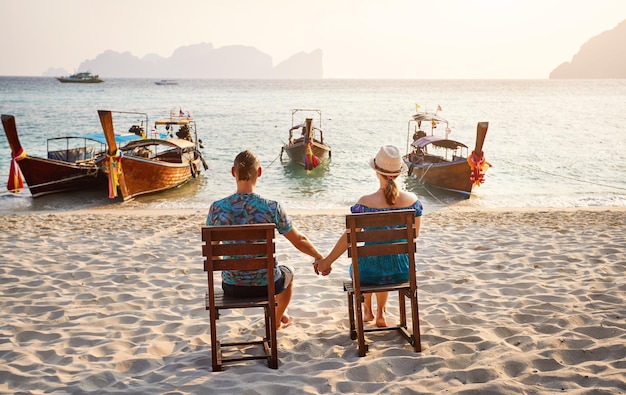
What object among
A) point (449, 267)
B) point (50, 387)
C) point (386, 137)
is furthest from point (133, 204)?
point (386, 137)

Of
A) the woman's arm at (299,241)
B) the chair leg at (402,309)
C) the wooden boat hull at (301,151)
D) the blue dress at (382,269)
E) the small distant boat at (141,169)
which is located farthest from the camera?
the wooden boat hull at (301,151)

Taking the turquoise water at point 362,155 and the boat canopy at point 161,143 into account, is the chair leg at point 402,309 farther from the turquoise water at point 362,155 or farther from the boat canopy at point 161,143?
the boat canopy at point 161,143

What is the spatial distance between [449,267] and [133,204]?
10.5 m

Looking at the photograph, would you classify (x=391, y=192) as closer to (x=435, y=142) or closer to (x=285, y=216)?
(x=285, y=216)

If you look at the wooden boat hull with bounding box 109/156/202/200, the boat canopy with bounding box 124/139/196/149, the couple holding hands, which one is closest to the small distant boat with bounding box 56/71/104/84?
the boat canopy with bounding box 124/139/196/149

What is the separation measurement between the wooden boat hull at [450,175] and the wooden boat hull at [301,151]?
5.94 meters

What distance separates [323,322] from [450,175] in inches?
483

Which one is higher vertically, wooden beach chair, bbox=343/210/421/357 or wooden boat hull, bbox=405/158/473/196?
wooden beach chair, bbox=343/210/421/357

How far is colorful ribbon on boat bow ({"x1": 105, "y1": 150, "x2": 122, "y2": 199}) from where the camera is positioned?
14.2 meters

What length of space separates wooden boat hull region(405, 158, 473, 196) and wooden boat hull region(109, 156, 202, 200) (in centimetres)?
798

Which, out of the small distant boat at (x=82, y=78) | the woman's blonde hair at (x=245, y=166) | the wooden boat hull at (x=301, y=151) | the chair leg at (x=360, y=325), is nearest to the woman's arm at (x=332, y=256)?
the chair leg at (x=360, y=325)

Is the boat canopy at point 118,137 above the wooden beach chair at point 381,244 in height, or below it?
above

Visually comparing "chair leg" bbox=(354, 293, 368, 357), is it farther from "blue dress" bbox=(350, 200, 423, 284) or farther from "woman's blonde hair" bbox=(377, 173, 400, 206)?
"woman's blonde hair" bbox=(377, 173, 400, 206)

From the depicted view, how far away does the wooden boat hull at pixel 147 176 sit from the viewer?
49.4 feet
